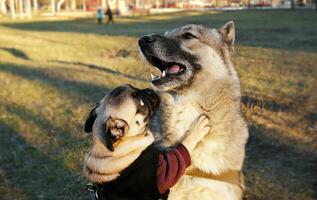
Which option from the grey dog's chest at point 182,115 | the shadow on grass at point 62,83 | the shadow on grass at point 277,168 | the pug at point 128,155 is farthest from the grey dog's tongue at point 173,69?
the shadow on grass at point 62,83

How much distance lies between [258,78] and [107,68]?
17.1 feet

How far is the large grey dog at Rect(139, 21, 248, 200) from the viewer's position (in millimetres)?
3773

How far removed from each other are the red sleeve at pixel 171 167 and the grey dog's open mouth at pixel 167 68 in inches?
22.6

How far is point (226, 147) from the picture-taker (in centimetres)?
390

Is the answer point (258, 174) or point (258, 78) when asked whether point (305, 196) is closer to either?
point (258, 174)

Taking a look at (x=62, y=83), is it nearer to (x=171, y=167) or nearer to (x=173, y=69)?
(x=173, y=69)

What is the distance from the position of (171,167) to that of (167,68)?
90 centimetres

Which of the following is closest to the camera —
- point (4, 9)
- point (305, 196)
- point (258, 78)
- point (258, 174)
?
point (305, 196)

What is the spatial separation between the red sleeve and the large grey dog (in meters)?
0.18

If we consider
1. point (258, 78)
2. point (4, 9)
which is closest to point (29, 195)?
point (258, 78)

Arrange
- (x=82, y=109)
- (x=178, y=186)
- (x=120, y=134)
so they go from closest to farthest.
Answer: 1. (x=120, y=134)
2. (x=178, y=186)
3. (x=82, y=109)

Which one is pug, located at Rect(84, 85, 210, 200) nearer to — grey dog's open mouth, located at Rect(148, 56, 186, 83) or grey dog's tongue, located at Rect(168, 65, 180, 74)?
grey dog's open mouth, located at Rect(148, 56, 186, 83)

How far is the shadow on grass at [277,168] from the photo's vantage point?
5898 mm

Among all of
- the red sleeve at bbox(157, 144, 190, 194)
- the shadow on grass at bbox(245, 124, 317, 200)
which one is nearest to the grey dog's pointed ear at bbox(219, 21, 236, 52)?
the red sleeve at bbox(157, 144, 190, 194)
